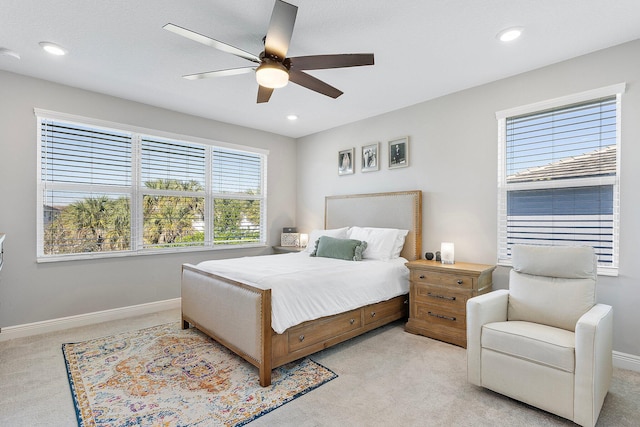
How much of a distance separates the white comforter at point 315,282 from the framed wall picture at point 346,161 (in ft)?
5.52

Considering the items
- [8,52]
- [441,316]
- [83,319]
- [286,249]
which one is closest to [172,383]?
[83,319]

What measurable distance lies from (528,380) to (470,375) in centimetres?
38

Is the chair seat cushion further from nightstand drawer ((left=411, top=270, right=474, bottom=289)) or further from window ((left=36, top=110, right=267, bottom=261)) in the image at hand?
window ((left=36, top=110, right=267, bottom=261))

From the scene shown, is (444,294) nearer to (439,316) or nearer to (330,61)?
(439,316)

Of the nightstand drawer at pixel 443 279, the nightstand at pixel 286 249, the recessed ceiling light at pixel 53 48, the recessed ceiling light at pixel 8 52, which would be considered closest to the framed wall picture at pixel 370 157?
the nightstand at pixel 286 249

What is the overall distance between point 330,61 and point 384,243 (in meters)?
2.33

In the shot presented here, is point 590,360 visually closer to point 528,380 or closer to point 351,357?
point 528,380

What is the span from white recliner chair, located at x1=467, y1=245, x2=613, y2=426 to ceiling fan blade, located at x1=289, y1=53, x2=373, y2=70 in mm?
1902

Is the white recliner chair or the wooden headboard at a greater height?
the wooden headboard

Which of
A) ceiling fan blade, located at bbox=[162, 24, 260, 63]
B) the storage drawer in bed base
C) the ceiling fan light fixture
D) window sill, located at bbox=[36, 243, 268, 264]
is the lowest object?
the storage drawer in bed base

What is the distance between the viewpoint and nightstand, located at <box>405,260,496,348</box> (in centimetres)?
304

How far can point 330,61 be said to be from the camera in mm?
2234

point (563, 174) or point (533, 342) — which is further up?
point (563, 174)

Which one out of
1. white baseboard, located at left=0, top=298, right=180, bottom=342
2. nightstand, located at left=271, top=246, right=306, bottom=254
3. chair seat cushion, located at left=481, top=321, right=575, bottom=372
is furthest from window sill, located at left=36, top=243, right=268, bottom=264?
chair seat cushion, located at left=481, top=321, right=575, bottom=372
